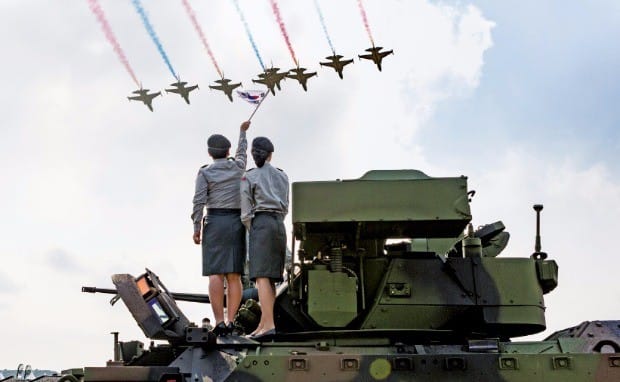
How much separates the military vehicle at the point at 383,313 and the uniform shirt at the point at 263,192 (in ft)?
0.92

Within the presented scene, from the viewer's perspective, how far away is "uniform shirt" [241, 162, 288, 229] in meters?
8.99

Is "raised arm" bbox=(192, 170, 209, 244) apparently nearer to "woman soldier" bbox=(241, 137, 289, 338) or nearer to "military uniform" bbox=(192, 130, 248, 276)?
"military uniform" bbox=(192, 130, 248, 276)

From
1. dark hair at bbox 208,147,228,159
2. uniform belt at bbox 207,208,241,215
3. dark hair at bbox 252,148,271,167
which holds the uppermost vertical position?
dark hair at bbox 208,147,228,159

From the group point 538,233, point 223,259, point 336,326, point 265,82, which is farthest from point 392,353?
point 265,82

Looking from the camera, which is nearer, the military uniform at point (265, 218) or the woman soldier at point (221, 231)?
the military uniform at point (265, 218)

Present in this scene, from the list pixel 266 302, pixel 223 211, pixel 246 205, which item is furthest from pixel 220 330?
pixel 223 211

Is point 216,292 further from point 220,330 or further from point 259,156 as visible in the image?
point 259,156

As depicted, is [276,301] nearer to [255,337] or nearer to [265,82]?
[255,337]

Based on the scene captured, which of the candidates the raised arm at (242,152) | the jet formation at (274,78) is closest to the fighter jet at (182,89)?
the jet formation at (274,78)

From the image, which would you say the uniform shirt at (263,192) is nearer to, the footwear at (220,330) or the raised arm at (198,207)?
the raised arm at (198,207)

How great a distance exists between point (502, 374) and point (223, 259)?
3238 mm

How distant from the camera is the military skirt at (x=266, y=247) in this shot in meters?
8.88

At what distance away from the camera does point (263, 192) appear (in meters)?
9.02

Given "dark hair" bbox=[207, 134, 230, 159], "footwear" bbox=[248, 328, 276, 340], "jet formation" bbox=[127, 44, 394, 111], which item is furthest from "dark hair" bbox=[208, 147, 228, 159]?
"jet formation" bbox=[127, 44, 394, 111]
